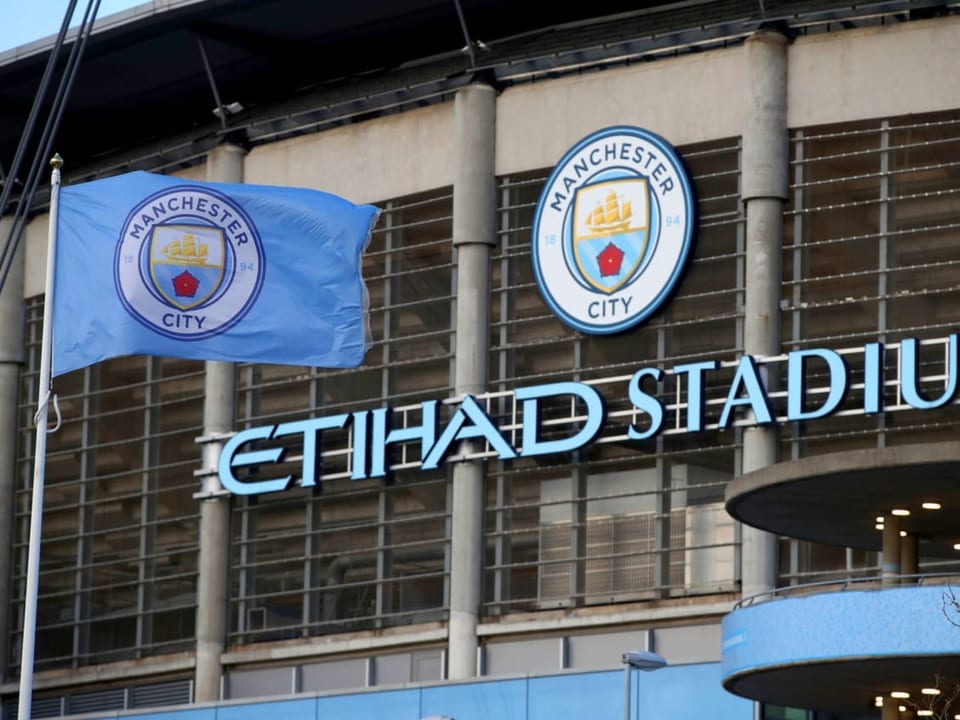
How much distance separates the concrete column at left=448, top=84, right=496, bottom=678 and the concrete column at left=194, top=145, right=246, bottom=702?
616 cm

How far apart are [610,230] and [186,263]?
19063 millimetres

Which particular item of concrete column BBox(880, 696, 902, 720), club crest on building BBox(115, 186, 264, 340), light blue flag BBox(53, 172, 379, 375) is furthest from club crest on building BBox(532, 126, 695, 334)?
club crest on building BBox(115, 186, 264, 340)

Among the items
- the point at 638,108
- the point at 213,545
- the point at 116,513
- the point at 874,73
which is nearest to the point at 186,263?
the point at 638,108

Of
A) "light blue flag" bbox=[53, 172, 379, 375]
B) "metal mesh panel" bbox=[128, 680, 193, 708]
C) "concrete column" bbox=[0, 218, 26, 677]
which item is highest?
"concrete column" bbox=[0, 218, 26, 677]

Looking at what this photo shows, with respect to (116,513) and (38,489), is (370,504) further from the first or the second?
(38,489)

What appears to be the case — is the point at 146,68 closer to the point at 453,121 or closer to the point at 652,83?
the point at 453,121

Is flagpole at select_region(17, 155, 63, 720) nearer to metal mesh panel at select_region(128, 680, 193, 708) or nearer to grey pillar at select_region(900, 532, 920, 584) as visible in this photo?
grey pillar at select_region(900, 532, 920, 584)

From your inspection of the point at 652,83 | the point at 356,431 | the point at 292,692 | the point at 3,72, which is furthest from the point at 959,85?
the point at 3,72

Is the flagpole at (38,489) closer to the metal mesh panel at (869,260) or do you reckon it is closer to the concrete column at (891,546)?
the concrete column at (891,546)

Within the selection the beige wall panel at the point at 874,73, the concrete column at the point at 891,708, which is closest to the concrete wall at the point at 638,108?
the beige wall panel at the point at 874,73

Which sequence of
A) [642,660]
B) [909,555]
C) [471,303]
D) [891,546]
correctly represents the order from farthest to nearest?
1. [471,303]
2. [909,555]
3. [891,546]
4. [642,660]

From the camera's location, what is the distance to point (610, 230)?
167 feet

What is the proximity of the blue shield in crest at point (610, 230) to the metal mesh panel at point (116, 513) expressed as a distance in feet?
34.9

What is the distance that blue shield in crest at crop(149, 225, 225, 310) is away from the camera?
107ft
